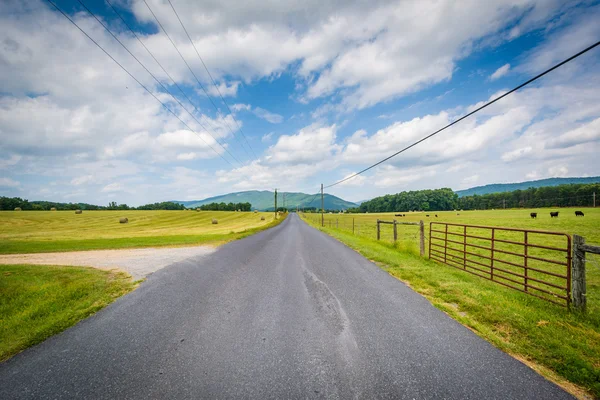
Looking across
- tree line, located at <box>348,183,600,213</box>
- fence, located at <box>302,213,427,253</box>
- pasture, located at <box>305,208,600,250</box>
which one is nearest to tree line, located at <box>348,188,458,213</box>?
tree line, located at <box>348,183,600,213</box>

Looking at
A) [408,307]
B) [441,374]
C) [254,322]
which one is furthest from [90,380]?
[408,307]

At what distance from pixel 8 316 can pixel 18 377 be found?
115 inches

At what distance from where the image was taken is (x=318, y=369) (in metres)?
3.19

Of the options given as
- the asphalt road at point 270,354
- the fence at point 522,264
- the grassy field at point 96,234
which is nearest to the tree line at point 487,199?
the fence at point 522,264

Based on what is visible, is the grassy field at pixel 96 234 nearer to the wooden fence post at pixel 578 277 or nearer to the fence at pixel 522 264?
the fence at pixel 522 264

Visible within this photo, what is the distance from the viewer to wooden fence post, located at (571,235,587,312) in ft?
15.9

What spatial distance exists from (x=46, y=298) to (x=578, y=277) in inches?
472

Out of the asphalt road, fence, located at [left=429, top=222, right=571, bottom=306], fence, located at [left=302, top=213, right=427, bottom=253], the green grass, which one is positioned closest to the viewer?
the asphalt road

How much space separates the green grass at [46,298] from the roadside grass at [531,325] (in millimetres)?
7733

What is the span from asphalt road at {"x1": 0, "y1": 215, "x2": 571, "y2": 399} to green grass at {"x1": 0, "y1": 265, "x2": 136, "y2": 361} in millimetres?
346

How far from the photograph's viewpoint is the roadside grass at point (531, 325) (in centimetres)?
312

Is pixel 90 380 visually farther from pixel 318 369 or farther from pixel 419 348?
pixel 419 348

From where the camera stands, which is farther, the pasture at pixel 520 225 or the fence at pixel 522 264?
the pasture at pixel 520 225

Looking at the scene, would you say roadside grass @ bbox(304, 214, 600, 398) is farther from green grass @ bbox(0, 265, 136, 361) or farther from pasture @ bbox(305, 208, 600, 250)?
green grass @ bbox(0, 265, 136, 361)
